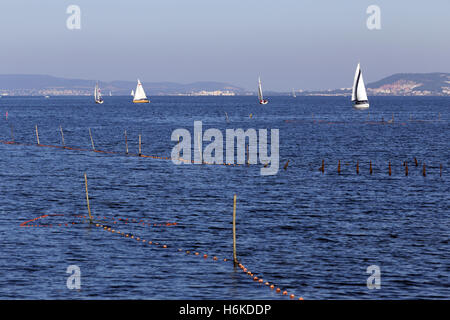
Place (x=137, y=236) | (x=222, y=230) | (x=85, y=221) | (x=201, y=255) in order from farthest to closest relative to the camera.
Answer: (x=85, y=221) < (x=222, y=230) < (x=137, y=236) < (x=201, y=255)

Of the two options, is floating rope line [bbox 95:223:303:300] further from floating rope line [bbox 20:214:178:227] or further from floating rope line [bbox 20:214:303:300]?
floating rope line [bbox 20:214:178:227]

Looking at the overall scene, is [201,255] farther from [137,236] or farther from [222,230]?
[222,230]

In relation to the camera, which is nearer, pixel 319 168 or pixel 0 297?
pixel 0 297

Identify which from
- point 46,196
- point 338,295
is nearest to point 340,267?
point 338,295

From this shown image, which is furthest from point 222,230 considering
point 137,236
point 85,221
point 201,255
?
point 85,221

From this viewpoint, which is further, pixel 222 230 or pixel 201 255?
pixel 222 230

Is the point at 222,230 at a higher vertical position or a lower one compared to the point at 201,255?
higher

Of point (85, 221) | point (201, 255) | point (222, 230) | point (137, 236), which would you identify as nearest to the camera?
point (201, 255)

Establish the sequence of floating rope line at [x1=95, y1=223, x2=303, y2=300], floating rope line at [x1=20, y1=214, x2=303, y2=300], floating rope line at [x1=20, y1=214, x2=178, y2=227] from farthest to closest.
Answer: floating rope line at [x1=20, y1=214, x2=178, y2=227], floating rope line at [x1=20, y1=214, x2=303, y2=300], floating rope line at [x1=95, y1=223, x2=303, y2=300]

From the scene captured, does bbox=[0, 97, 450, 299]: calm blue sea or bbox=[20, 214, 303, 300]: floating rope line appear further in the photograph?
bbox=[20, 214, 303, 300]: floating rope line

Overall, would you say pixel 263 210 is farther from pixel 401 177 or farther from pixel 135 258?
pixel 401 177

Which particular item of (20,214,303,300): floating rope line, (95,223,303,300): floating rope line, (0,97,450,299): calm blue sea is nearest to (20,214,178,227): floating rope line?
(20,214,303,300): floating rope line

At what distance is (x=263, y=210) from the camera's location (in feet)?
210

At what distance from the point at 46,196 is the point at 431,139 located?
352 ft
